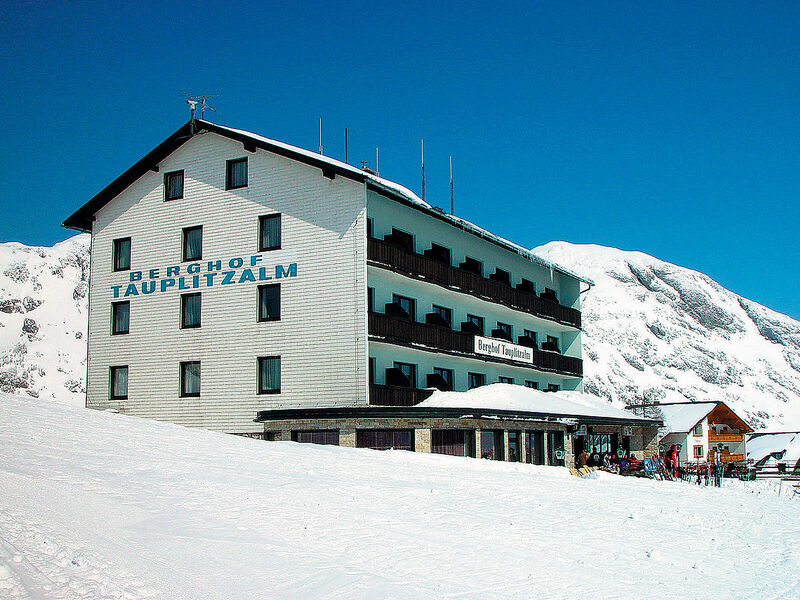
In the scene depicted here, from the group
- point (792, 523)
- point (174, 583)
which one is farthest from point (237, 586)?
point (792, 523)

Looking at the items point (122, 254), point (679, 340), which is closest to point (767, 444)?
point (122, 254)

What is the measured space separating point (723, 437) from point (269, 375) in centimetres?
4938

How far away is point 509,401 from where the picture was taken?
103 ft

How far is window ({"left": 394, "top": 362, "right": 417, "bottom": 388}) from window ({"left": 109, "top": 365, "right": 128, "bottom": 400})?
10830 mm

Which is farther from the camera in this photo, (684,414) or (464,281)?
(684,414)

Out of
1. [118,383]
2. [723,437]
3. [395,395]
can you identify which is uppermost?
[118,383]

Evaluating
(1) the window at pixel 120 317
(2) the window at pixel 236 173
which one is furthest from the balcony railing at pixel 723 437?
(1) the window at pixel 120 317

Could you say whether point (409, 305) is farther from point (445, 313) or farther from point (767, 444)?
point (767, 444)

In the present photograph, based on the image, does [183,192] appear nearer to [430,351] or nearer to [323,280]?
[323,280]

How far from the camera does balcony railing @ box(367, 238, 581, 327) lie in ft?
102

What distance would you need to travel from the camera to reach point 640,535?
14.2 m

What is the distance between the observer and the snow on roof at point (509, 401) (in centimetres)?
3042

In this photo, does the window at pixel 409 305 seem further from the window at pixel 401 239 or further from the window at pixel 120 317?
the window at pixel 120 317

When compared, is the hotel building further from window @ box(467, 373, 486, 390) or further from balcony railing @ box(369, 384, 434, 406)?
window @ box(467, 373, 486, 390)
